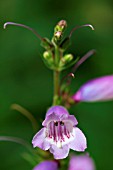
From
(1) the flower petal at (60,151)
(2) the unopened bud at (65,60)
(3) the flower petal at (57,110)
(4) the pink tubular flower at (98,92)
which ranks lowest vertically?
(1) the flower petal at (60,151)

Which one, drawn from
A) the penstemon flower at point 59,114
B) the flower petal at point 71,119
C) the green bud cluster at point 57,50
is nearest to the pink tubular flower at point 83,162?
the penstemon flower at point 59,114

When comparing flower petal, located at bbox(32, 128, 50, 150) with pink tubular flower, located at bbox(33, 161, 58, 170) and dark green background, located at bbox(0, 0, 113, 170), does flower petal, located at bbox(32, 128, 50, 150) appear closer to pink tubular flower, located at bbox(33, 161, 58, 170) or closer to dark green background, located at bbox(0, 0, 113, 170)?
pink tubular flower, located at bbox(33, 161, 58, 170)

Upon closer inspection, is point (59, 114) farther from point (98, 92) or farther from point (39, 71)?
point (39, 71)

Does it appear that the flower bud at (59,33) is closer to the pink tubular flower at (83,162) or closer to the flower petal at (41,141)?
the flower petal at (41,141)

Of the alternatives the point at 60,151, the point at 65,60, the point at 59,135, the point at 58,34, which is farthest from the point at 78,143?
the point at 58,34

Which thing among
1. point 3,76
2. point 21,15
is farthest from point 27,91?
point 21,15
